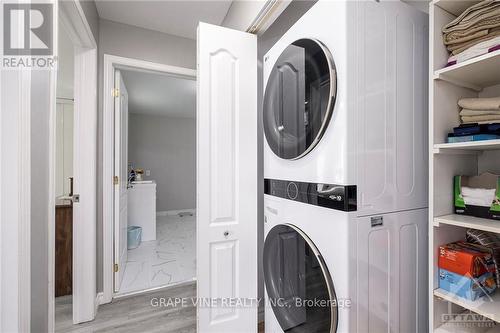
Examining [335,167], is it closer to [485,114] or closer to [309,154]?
[309,154]

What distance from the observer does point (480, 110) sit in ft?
3.26

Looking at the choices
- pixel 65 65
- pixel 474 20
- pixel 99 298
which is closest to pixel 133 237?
pixel 99 298

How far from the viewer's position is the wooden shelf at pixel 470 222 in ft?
2.77

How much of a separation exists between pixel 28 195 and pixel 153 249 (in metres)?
2.74

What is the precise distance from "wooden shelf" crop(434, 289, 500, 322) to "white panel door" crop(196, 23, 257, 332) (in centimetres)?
100

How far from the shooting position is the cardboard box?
2.99ft

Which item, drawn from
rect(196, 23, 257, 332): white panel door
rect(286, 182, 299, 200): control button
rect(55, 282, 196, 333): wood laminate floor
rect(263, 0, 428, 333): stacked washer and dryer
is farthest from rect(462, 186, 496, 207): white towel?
rect(55, 282, 196, 333): wood laminate floor

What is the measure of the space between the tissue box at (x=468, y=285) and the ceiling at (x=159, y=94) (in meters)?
2.63

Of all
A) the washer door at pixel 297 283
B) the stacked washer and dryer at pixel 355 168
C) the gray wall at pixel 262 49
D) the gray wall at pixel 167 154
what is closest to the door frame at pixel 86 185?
the gray wall at pixel 262 49

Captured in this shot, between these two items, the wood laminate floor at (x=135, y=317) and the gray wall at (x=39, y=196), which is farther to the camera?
the wood laminate floor at (x=135, y=317)

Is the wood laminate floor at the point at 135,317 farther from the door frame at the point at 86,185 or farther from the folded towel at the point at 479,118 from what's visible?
the folded towel at the point at 479,118

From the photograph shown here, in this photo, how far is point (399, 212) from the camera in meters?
1.00

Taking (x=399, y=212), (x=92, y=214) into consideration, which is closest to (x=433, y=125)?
(x=399, y=212)

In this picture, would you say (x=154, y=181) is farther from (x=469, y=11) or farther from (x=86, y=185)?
(x=469, y=11)
